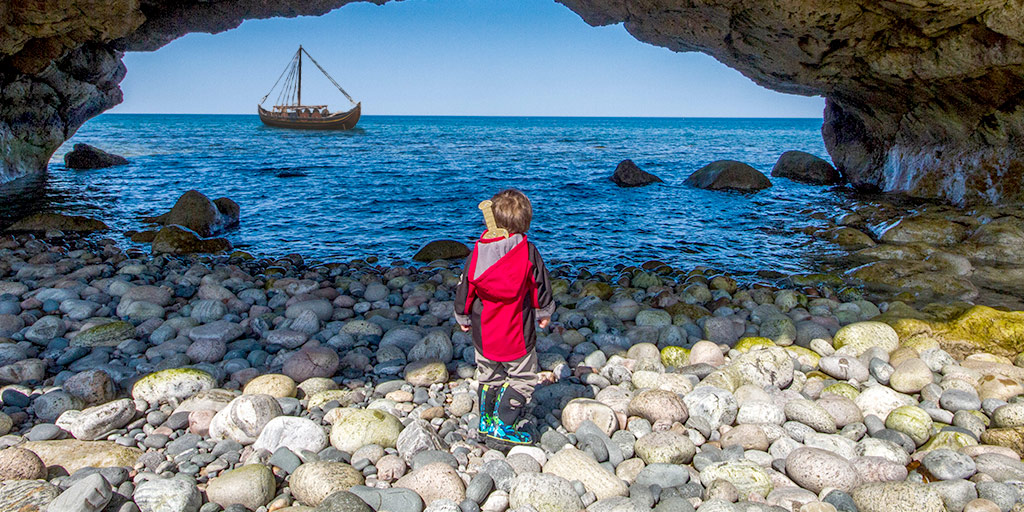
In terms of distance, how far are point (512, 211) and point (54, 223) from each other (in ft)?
40.6

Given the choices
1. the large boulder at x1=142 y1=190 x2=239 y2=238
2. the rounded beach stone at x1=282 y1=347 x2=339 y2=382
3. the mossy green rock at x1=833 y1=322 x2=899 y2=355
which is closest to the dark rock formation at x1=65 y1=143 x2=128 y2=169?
the large boulder at x1=142 y1=190 x2=239 y2=238

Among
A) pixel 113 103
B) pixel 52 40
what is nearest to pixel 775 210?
pixel 52 40

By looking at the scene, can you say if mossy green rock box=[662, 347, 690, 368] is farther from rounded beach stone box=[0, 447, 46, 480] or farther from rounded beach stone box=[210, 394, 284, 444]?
rounded beach stone box=[0, 447, 46, 480]

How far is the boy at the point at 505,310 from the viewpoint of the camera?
357 centimetres

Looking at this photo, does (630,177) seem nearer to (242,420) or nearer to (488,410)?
(488,410)

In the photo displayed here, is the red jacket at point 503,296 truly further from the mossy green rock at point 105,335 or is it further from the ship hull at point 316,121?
the ship hull at point 316,121

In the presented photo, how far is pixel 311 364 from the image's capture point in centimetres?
491

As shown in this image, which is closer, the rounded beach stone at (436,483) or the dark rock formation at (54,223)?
the rounded beach stone at (436,483)

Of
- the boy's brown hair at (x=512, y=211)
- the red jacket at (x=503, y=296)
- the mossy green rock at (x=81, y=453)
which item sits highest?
the boy's brown hair at (x=512, y=211)

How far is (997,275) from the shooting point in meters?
8.30

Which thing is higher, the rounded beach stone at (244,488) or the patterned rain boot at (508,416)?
the patterned rain boot at (508,416)

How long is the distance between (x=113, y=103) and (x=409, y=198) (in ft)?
35.0

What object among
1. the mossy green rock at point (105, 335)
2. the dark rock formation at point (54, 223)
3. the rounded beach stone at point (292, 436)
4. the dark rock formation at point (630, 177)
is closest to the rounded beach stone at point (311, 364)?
the rounded beach stone at point (292, 436)

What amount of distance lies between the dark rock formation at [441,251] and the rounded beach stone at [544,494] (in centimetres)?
734
